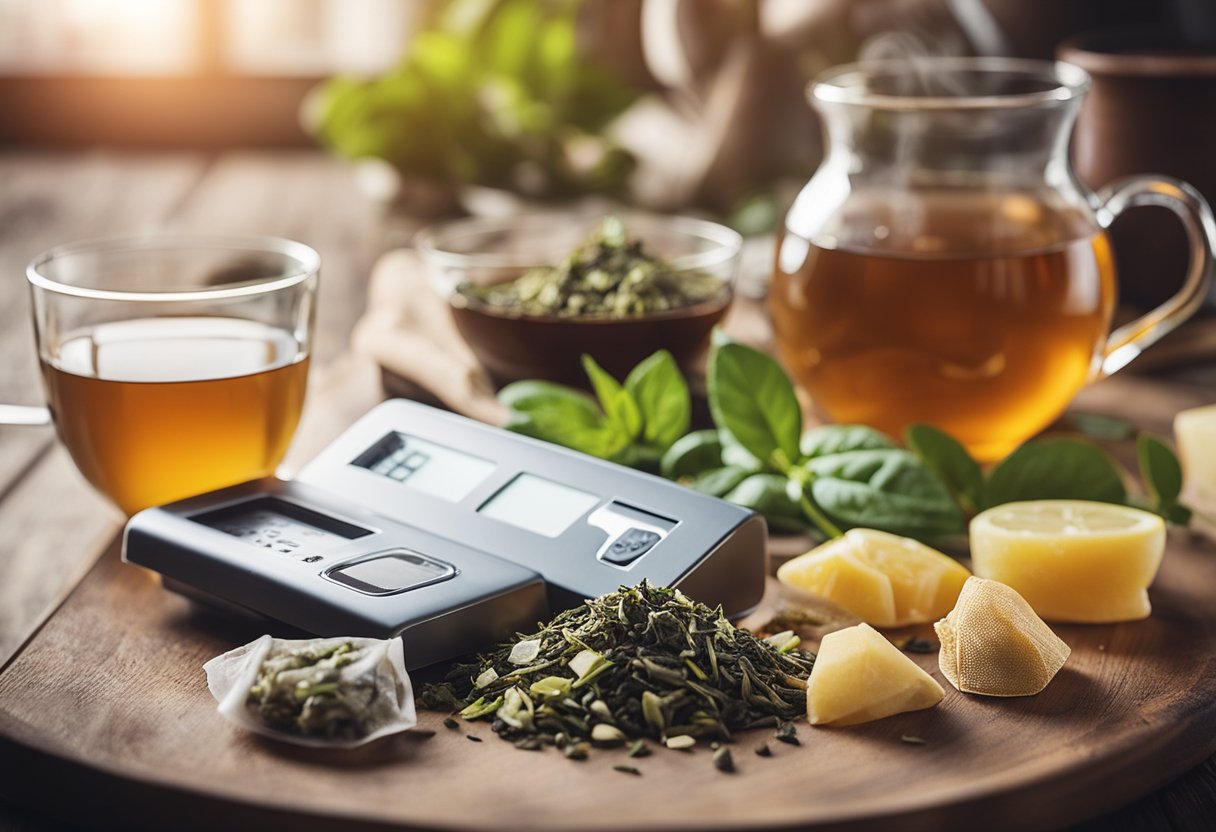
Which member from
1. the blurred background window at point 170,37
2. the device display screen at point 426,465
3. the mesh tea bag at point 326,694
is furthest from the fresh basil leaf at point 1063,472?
the blurred background window at point 170,37

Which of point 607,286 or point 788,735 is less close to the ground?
point 607,286

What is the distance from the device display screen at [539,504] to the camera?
4.14ft

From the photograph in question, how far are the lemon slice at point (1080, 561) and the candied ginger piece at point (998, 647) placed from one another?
0.13 metres

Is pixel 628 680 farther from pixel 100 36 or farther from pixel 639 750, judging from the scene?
pixel 100 36

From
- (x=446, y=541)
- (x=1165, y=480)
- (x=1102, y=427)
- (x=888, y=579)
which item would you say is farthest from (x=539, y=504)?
(x=1102, y=427)

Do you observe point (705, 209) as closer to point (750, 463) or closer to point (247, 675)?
point (750, 463)

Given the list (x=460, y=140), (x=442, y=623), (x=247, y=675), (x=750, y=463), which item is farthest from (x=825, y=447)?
(x=460, y=140)

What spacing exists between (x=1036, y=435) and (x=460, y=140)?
1522mm

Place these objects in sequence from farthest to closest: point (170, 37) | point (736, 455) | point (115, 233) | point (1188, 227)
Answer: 1. point (170, 37)
2. point (115, 233)
3. point (1188, 227)
4. point (736, 455)

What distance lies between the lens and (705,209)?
110 inches

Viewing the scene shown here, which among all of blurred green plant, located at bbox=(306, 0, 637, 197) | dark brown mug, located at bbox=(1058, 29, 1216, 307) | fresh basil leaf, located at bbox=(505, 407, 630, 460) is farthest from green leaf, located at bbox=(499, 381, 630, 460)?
blurred green plant, located at bbox=(306, 0, 637, 197)

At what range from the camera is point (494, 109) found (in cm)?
305

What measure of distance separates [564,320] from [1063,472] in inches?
23.2

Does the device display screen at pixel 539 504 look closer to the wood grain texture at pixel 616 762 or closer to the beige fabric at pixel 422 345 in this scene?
the wood grain texture at pixel 616 762
